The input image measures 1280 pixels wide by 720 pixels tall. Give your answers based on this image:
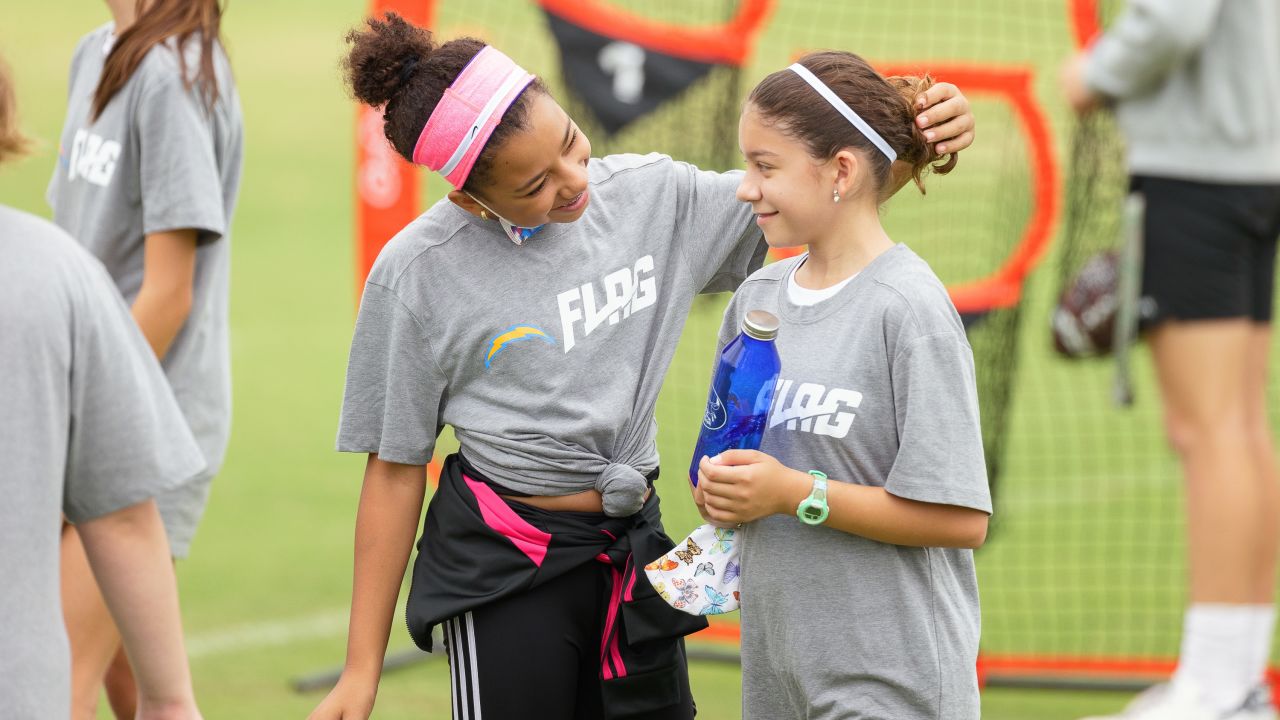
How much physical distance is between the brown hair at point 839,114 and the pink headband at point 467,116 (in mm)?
411

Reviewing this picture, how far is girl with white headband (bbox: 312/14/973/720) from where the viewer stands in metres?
2.42

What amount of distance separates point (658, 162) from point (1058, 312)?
1.56m

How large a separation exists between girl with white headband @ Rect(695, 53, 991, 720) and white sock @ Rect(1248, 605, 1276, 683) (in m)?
1.31

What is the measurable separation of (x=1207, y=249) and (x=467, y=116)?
1.93 metres

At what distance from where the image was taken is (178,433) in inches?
81.1

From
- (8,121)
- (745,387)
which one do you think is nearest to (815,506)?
(745,387)

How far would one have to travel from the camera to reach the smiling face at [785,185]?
2.35m

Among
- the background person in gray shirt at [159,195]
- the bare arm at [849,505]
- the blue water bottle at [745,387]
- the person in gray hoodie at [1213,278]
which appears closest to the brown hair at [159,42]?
the background person in gray shirt at [159,195]

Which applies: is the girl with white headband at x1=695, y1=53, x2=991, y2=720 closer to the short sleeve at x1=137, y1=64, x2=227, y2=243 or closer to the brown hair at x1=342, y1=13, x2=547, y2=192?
the brown hair at x1=342, y1=13, x2=547, y2=192

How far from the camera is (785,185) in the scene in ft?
7.72

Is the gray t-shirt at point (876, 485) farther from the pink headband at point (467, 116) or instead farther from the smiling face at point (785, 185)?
the pink headband at point (467, 116)

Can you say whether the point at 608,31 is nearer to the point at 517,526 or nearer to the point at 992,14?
the point at 517,526

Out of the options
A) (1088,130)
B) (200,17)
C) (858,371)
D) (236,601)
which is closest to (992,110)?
(1088,130)

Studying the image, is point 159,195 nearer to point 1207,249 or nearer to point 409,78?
point 409,78
